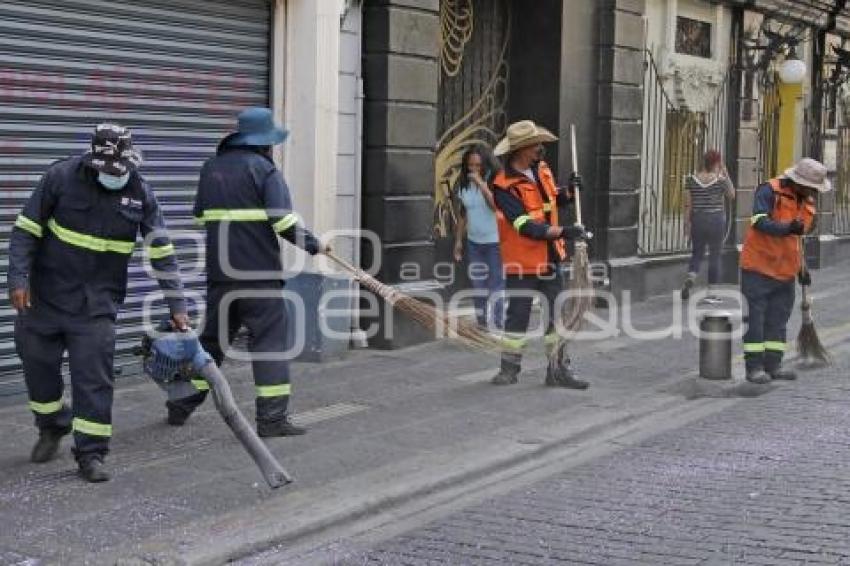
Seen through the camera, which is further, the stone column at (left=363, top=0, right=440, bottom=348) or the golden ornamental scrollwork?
the golden ornamental scrollwork

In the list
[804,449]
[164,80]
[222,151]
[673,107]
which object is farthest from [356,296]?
[673,107]

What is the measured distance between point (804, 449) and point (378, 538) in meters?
3.00

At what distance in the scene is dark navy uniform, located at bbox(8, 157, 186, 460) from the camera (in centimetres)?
616

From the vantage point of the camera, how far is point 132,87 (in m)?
8.73

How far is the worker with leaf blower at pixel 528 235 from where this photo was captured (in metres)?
8.74

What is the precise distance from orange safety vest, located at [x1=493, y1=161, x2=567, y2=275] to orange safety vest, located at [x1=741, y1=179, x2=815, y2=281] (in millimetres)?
1515

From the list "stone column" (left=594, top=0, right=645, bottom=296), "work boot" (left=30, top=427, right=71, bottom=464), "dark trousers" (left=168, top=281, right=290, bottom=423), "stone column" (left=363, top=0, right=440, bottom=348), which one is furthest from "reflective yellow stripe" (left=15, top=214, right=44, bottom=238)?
"stone column" (left=594, top=0, right=645, bottom=296)

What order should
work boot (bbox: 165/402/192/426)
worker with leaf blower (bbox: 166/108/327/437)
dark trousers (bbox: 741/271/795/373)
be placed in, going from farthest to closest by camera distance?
dark trousers (bbox: 741/271/795/373) < work boot (bbox: 165/402/192/426) < worker with leaf blower (bbox: 166/108/327/437)

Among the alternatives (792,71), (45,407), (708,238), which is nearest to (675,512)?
(45,407)

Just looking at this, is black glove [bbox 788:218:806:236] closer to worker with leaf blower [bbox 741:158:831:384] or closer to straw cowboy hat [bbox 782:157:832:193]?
worker with leaf blower [bbox 741:158:831:384]

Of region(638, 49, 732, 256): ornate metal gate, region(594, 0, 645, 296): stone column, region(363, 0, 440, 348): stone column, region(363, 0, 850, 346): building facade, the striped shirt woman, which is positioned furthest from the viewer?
region(638, 49, 732, 256): ornate metal gate

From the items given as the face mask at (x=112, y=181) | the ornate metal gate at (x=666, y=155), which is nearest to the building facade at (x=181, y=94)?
the face mask at (x=112, y=181)

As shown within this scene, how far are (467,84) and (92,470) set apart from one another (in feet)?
24.3

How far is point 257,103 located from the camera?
992cm
